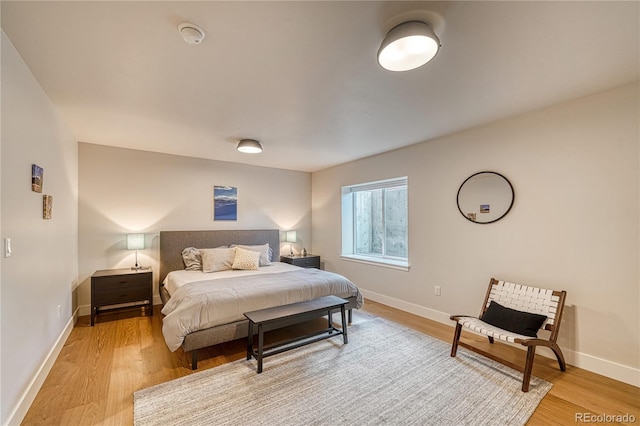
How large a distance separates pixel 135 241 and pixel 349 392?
11.7 feet

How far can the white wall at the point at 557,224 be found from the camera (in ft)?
7.67

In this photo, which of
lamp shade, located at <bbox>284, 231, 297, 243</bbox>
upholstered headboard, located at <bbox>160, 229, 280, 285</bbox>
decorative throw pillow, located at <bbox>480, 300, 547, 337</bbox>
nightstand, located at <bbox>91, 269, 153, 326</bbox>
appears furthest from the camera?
lamp shade, located at <bbox>284, 231, 297, 243</bbox>

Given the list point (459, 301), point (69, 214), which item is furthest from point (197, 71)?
point (459, 301)

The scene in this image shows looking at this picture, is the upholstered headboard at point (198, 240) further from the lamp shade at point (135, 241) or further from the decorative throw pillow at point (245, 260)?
the decorative throw pillow at point (245, 260)

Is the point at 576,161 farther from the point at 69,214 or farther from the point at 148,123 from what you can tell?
the point at 69,214

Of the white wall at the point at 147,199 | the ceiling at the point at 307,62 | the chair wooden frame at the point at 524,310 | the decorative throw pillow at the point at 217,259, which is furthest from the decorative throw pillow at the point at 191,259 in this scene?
the chair wooden frame at the point at 524,310

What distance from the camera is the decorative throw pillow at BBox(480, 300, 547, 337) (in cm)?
247

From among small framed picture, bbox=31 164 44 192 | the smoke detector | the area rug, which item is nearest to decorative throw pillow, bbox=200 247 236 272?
the area rug

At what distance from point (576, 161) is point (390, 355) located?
2523 millimetres

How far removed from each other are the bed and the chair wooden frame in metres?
1.48

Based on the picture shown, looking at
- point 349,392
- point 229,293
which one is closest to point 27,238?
point 229,293

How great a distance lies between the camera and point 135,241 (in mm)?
4020

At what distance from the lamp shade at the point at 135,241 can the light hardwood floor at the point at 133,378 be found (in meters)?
1.06

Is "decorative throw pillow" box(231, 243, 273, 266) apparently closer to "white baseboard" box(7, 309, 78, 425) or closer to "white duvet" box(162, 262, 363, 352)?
"white duvet" box(162, 262, 363, 352)
